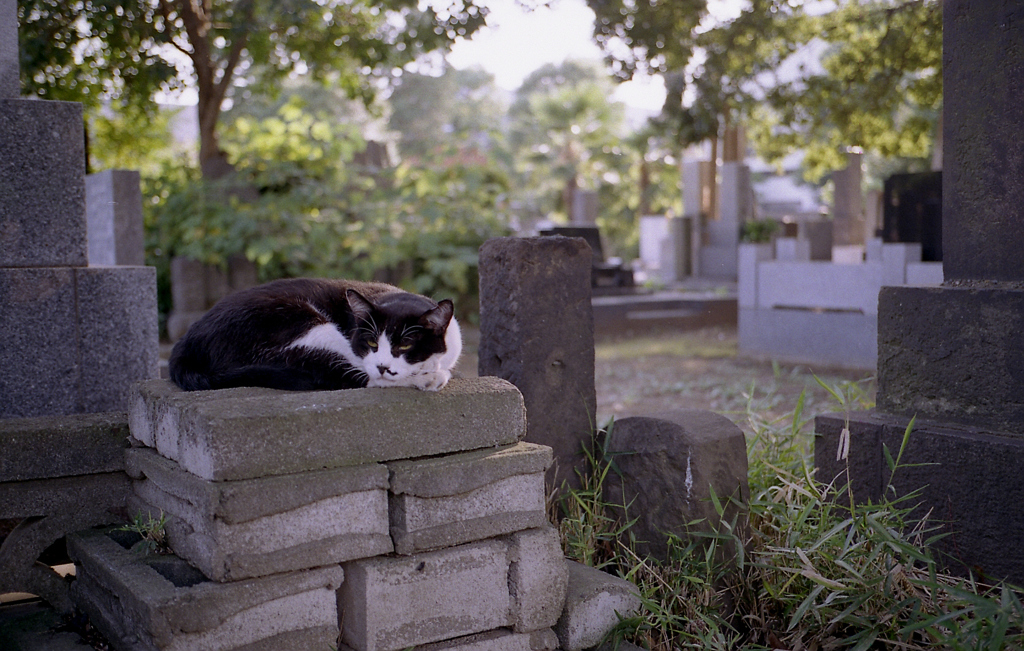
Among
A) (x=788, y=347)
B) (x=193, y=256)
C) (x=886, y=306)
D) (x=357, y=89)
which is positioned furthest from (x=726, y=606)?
(x=357, y=89)

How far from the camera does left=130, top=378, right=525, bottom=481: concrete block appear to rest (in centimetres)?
216

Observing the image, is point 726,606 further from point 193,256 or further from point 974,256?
point 193,256

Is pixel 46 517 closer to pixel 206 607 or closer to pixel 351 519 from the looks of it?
pixel 206 607

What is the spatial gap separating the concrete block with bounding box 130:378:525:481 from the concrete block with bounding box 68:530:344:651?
28cm

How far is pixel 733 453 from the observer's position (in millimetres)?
3068

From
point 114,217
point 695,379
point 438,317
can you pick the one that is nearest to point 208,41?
point 114,217

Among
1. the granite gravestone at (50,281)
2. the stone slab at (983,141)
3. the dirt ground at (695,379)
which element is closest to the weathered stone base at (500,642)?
the granite gravestone at (50,281)

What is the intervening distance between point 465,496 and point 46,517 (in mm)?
1470

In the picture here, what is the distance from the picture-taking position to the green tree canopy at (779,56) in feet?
29.7

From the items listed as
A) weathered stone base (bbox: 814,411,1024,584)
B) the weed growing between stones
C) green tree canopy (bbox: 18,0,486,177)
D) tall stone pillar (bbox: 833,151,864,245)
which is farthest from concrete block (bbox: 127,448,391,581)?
tall stone pillar (bbox: 833,151,864,245)

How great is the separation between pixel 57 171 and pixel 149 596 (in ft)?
5.64

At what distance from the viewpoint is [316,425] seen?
7.36 feet

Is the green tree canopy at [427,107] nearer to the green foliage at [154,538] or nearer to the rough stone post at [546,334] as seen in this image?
the rough stone post at [546,334]

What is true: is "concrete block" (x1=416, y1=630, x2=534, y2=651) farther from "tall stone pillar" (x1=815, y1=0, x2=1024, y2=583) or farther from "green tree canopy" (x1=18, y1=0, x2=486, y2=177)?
"green tree canopy" (x1=18, y1=0, x2=486, y2=177)
